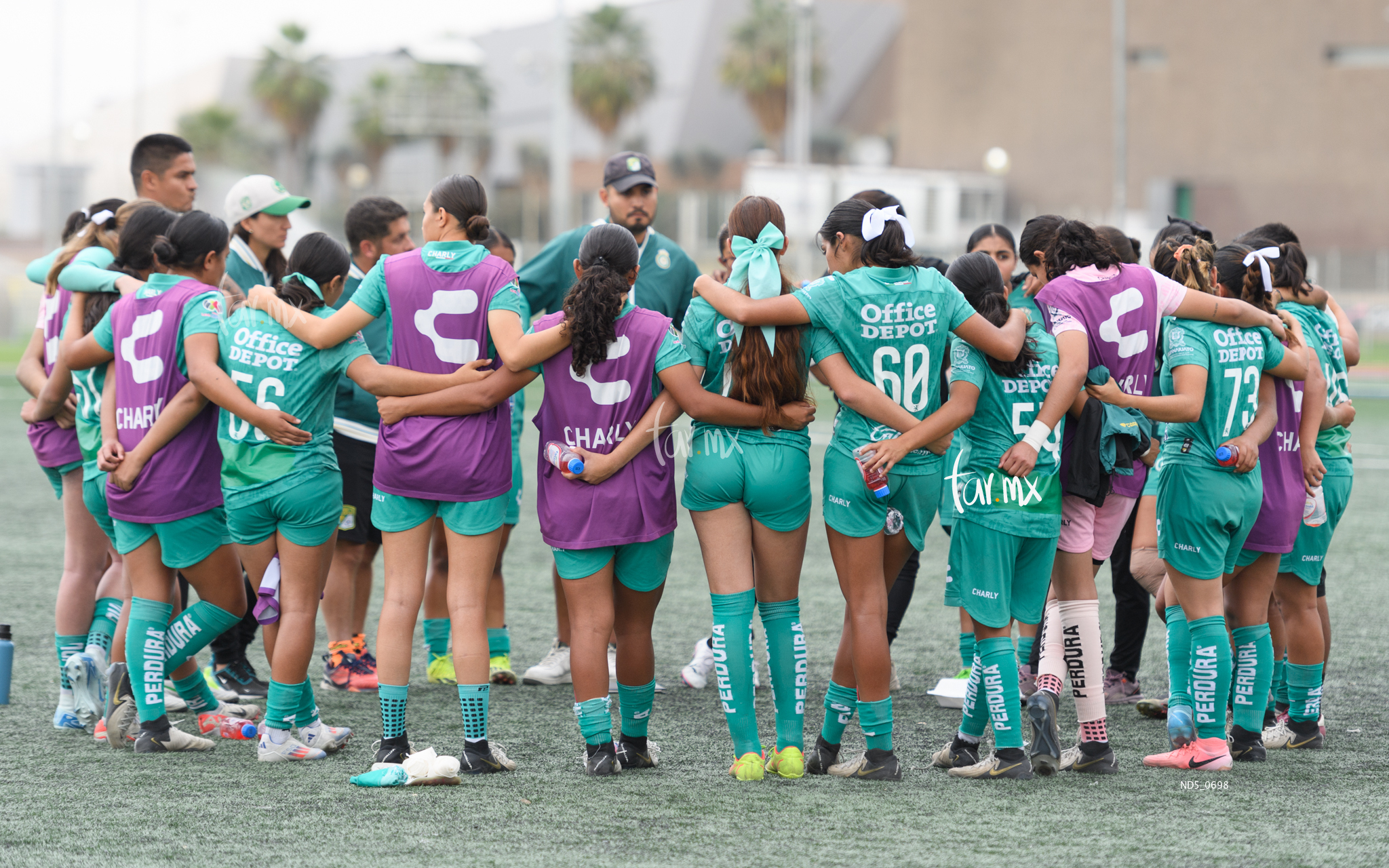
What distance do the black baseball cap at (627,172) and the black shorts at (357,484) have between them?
1.62 m

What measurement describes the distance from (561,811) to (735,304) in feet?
5.60

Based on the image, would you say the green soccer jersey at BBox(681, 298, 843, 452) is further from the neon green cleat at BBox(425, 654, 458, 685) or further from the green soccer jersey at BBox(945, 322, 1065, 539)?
the neon green cleat at BBox(425, 654, 458, 685)

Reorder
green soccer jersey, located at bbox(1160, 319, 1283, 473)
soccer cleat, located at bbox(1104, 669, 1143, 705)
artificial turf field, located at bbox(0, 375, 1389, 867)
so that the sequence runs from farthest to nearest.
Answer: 1. soccer cleat, located at bbox(1104, 669, 1143, 705)
2. green soccer jersey, located at bbox(1160, 319, 1283, 473)
3. artificial turf field, located at bbox(0, 375, 1389, 867)

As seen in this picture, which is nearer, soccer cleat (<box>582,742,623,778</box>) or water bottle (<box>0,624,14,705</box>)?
soccer cleat (<box>582,742,623,778</box>)

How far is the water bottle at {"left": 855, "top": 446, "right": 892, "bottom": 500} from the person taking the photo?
4.29m

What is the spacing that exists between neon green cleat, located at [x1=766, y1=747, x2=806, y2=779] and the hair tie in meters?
2.29

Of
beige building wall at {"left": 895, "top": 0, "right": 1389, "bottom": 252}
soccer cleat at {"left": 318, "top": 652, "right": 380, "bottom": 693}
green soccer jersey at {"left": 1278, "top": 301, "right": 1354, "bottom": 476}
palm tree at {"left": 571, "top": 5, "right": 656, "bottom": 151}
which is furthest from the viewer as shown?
palm tree at {"left": 571, "top": 5, "right": 656, "bottom": 151}

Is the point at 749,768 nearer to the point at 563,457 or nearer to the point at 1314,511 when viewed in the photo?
the point at 563,457

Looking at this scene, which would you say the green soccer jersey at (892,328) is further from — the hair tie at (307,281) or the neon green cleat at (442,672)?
the neon green cleat at (442,672)

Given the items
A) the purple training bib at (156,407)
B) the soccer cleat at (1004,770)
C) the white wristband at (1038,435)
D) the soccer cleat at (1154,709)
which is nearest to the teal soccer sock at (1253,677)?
the soccer cleat at (1154,709)

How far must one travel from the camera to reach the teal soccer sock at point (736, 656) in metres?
4.45

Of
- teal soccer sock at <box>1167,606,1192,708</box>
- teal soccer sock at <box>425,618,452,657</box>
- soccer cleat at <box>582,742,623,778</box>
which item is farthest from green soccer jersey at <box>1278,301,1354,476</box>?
teal soccer sock at <box>425,618,452,657</box>

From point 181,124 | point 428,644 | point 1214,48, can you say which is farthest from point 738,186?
point 428,644

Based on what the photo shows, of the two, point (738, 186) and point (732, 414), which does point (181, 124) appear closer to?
point (738, 186)
